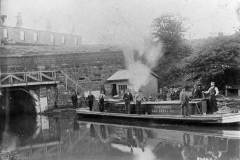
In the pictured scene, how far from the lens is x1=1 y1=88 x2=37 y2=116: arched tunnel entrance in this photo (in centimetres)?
2580

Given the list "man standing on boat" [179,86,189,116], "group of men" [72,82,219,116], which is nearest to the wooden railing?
"group of men" [72,82,219,116]

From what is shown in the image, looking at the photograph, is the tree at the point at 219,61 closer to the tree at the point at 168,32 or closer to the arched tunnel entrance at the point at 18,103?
the tree at the point at 168,32

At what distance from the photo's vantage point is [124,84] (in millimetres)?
25703

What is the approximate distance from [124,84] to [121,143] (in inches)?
512

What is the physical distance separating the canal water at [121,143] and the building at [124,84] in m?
7.70

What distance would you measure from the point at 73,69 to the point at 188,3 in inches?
441

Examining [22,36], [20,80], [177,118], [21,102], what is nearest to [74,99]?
[20,80]

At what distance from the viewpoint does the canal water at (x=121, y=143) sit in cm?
1053

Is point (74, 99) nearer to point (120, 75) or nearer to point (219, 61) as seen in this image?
point (120, 75)

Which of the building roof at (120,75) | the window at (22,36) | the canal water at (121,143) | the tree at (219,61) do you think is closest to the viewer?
the canal water at (121,143)

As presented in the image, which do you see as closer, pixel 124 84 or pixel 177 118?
pixel 177 118

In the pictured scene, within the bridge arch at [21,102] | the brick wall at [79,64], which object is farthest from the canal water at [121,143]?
the brick wall at [79,64]

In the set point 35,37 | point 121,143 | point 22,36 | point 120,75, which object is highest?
point 35,37

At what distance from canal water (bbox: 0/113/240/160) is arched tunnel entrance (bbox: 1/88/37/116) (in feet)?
25.6
